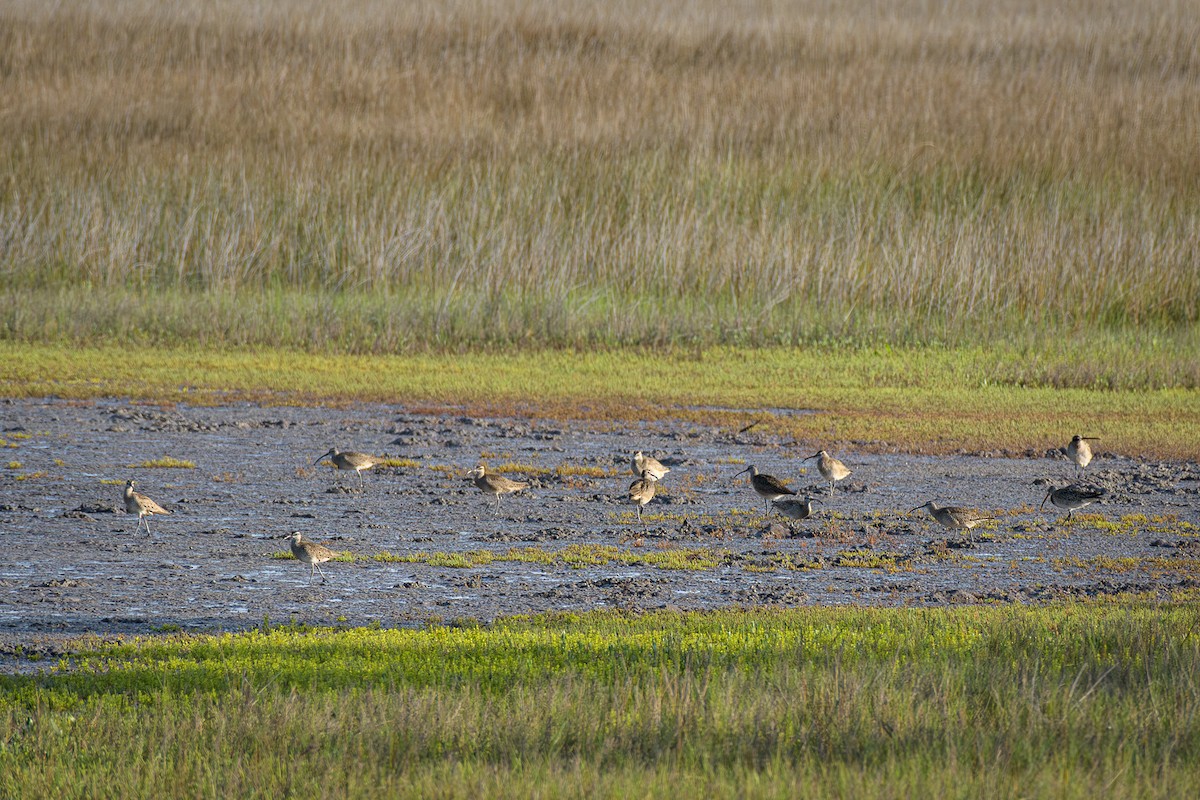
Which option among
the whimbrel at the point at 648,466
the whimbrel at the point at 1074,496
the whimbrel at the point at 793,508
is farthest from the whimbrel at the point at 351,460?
the whimbrel at the point at 1074,496

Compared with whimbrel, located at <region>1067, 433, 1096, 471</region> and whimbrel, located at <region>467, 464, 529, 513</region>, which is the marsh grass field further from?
whimbrel, located at <region>467, 464, 529, 513</region>

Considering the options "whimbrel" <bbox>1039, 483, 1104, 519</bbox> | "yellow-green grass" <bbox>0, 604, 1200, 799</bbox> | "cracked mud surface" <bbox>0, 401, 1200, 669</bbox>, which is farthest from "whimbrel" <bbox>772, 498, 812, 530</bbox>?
"yellow-green grass" <bbox>0, 604, 1200, 799</bbox>

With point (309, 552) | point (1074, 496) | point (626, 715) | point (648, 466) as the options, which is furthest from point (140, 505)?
point (1074, 496)

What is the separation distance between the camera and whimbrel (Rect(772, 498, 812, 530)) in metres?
11.6

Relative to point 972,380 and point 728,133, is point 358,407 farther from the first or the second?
point 728,133

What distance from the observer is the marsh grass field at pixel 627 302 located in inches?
239

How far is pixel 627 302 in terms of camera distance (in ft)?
77.7

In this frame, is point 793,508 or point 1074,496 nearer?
point 793,508

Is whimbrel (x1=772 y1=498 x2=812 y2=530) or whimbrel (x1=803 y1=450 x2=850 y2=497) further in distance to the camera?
whimbrel (x1=803 y1=450 x2=850 y2=497)

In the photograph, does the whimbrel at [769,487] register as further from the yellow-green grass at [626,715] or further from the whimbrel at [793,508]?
the yellow-green grass at [626,715]

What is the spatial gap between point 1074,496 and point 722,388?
23.5ft

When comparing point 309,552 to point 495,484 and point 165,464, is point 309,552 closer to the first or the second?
point 495,484

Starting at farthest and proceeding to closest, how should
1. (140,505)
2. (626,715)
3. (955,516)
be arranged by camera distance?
(955,516) < (140,505) < (626,715)

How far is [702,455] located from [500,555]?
4.46m
